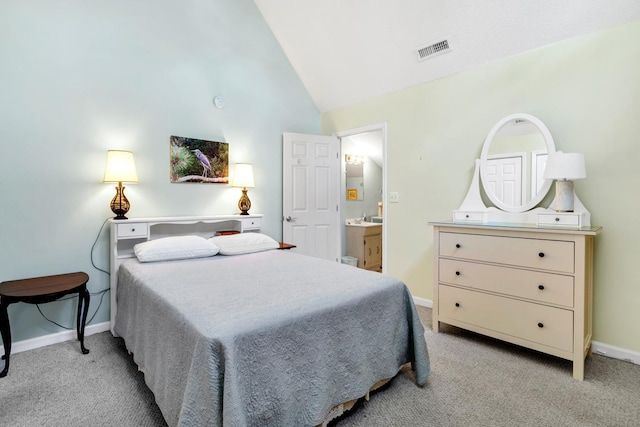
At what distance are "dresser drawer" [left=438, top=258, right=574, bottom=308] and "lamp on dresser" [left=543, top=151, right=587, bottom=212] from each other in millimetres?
526

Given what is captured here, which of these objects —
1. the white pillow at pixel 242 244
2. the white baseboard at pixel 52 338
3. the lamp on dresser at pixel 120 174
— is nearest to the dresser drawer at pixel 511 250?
the white pillow at pixel 242 244

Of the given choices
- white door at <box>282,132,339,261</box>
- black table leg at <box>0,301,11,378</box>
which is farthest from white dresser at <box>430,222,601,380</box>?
black table leg at <box>0,301,11,378</box>

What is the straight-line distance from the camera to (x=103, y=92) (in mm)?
2695

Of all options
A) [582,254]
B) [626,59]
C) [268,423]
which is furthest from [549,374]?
[626,59]

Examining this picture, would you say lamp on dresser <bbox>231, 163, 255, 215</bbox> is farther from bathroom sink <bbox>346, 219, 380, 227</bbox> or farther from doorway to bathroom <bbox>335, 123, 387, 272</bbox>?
bathroom sink <bbox>346, 219, 380, 227</bbox>

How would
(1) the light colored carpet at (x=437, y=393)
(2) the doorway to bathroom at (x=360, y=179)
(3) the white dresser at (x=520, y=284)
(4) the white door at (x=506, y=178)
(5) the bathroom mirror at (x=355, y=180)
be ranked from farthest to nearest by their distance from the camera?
(5) the bathroom mirror at (x=355, y=180), (2) the doorway to bathroom at (x=360, y=179), (4) the white door at (x=506, y=178), (3) the white dresser at (x=520, y=284), (1) the light colored carpet at (x=437, y=393)

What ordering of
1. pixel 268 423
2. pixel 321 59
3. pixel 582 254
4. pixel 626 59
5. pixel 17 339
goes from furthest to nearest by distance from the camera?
pixel 321 59 → pixel 17 339 → pixel 626 59 → pixel 582 254 → pixel 268 423

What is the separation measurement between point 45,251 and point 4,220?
1.10 feet

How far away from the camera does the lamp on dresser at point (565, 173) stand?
2184mm

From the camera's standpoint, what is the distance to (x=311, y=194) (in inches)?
160

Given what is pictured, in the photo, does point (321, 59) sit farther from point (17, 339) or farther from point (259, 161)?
point (17, 339)

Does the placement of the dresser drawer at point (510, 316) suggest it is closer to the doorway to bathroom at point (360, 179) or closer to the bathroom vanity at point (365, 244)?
the bathroom vanity at point (365, 244)

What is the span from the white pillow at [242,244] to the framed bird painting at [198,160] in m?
0.75

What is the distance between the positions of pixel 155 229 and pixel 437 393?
8.76 feet
